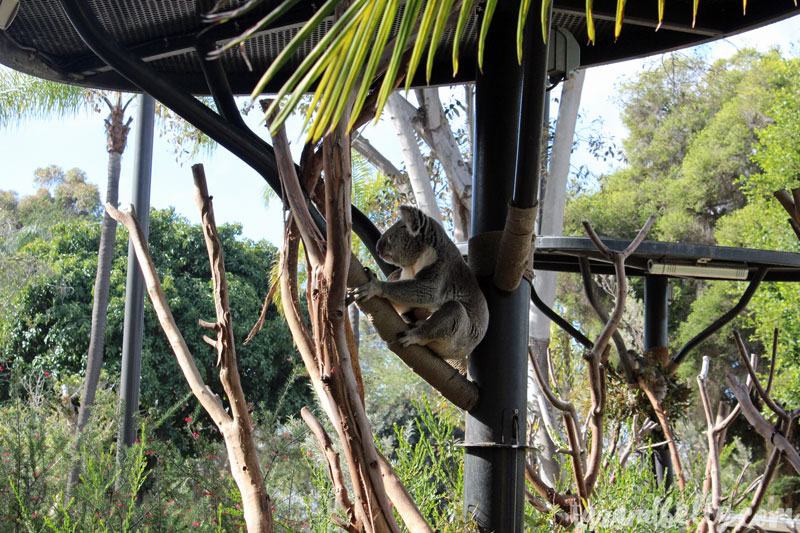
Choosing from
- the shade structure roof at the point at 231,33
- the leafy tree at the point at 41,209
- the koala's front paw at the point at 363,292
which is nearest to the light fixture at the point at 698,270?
the shade structure roof at the point at 231,33

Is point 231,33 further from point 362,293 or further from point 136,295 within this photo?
point 136,295

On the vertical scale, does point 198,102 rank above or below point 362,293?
above

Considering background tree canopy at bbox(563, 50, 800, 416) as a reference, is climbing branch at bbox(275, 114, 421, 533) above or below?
below

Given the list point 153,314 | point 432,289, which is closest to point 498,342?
point 432,289

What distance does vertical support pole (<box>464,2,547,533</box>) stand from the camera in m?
1.61

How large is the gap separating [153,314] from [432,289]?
13.7 meters

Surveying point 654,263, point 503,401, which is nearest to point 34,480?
point 503,401

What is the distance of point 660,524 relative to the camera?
76.1 inches

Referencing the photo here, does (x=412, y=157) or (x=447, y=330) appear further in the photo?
(x=412, y=157)

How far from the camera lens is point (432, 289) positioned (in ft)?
6.34

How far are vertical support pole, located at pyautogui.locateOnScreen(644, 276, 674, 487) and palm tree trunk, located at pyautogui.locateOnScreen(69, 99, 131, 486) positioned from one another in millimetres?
5836

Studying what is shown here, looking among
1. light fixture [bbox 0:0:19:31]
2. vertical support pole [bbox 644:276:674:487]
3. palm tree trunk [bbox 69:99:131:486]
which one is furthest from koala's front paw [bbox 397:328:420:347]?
palm tree trunk [bbox 69:99:131:486]

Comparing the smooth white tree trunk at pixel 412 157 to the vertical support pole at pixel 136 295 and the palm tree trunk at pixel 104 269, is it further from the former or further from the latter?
the palm tree trunk at pixel 104 269

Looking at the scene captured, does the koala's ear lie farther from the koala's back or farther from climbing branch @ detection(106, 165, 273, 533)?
climbing branch @ detection(106, 165, 273, 533)
